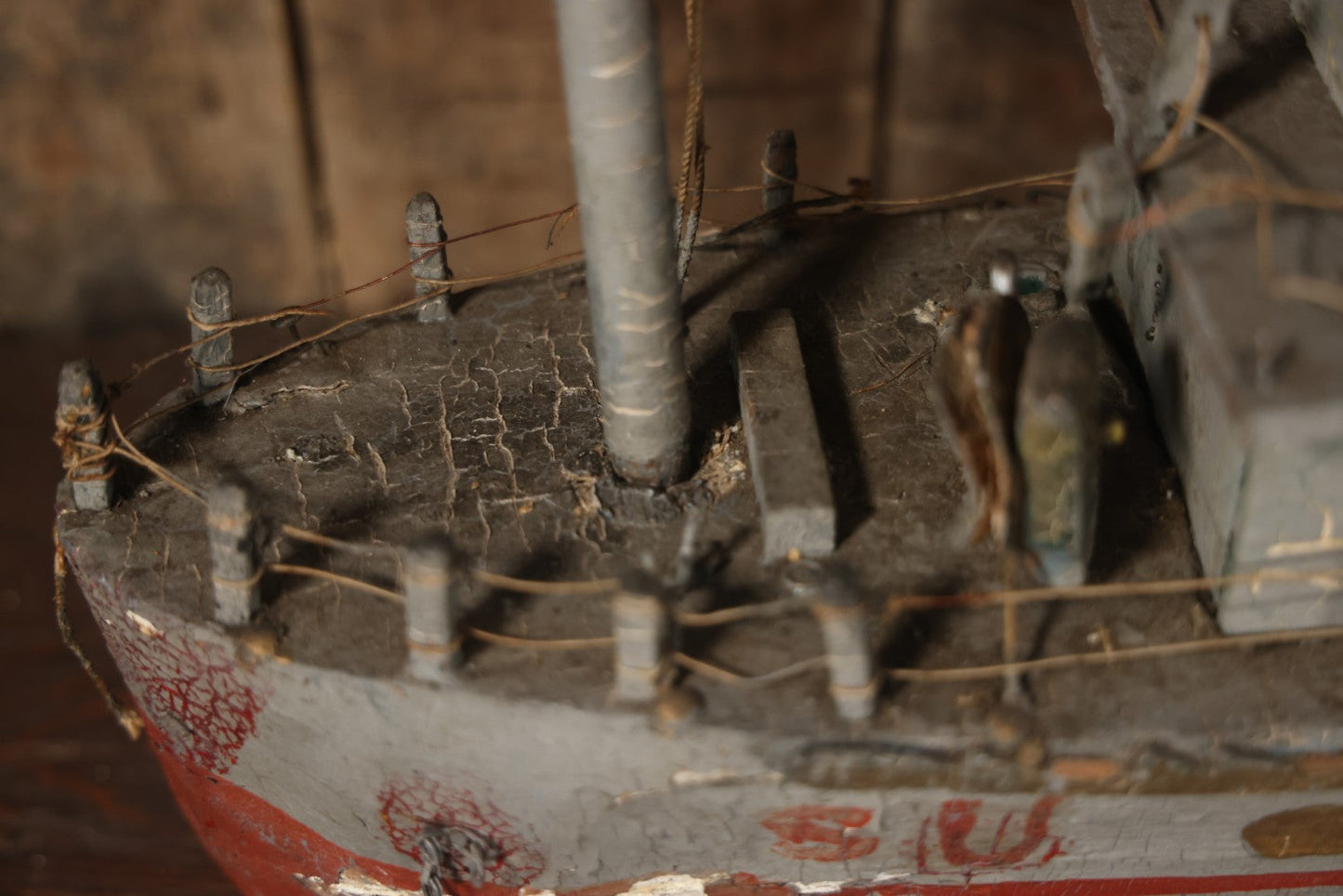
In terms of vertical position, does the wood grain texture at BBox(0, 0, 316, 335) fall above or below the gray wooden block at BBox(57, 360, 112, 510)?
above

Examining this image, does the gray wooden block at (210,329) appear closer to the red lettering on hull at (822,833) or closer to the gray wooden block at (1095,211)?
the red lettering on hull at (822,833)

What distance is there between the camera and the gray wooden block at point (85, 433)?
3816 mm

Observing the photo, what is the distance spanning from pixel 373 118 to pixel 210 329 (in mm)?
3028

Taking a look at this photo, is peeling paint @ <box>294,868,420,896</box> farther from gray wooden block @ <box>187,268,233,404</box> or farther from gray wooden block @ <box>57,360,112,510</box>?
gray wooden block @ <box>187,268,233,404</box>

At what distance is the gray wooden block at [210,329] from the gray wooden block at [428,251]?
52 centimetres

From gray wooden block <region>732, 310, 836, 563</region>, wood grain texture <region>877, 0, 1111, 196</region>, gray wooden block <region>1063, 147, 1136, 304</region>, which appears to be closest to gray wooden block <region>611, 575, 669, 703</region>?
gray wooden block <region>732, 310, 836, 563</region>

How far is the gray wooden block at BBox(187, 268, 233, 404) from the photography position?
412 centimetres

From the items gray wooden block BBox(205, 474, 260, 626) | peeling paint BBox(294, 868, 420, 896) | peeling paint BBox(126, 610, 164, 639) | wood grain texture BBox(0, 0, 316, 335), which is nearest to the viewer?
gray wooden block BBox(205, 474, 260, 626)

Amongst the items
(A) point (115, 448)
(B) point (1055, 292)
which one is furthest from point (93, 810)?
(B) point (1055, 292)

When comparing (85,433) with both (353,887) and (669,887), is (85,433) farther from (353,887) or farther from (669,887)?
(669,887)

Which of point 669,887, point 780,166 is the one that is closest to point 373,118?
point 780,166

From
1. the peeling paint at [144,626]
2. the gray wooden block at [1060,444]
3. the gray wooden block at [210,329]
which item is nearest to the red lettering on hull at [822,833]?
the gray wooden block at [1060,444]

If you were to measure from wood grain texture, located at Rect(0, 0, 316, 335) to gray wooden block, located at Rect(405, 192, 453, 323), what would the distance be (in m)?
2.71

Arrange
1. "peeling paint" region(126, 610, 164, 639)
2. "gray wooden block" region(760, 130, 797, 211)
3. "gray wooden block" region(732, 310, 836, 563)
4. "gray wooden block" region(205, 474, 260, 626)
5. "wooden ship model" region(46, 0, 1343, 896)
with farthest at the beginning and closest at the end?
1. "gray wooden block" region(760, 130, 797, 211)
2. "peeling paint" region(126, 610, 164, 639)
3. "gray wooden block" region(732, 310, 836, 563)
4. "gray wooden block" region(205, 474, 260, 626)
5. "wooden ship model" region(46, 0, 1343, 896)
